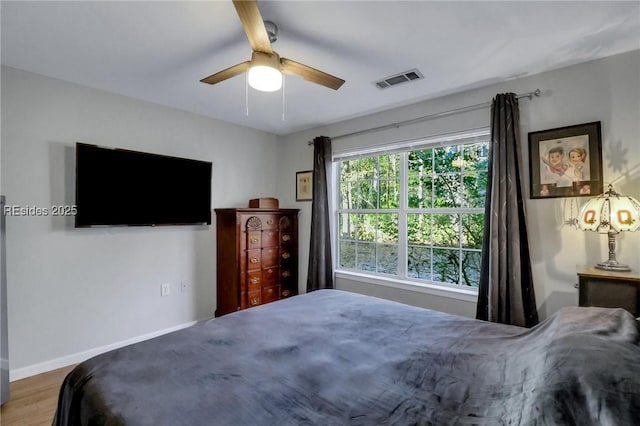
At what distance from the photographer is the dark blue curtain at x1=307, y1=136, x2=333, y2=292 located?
3.69 m

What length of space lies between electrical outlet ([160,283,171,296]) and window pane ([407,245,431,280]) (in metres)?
2.59

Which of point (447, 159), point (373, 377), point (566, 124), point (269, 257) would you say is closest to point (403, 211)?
point (447, 159)

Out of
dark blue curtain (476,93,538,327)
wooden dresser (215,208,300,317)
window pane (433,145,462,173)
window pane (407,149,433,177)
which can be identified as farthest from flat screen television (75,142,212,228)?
dark blue curtain (476,93,538,327)

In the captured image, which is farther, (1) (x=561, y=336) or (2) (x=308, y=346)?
(2) (x=308, y=346)

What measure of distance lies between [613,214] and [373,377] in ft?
6.12

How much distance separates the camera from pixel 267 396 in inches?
40.1

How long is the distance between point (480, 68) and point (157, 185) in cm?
308

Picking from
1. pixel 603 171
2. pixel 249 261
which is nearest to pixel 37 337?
pixel 249 261

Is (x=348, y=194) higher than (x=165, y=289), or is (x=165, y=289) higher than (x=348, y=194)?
(x=348, y=194)

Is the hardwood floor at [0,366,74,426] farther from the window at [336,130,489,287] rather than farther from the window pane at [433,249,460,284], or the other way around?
the window pane at [433,249,460,284]

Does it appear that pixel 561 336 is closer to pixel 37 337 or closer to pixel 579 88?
pixel 579 88

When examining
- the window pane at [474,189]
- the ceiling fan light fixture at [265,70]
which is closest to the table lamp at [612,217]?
the window pane at [474,189]

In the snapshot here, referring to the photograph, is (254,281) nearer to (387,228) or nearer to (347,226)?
(347,226)

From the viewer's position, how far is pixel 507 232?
95.8 inches
